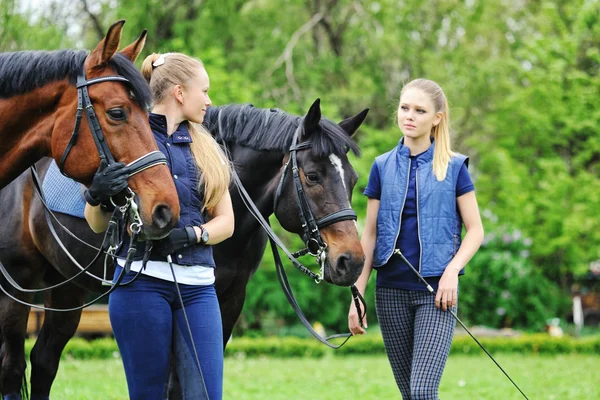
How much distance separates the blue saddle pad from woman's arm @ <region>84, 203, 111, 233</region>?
178cm

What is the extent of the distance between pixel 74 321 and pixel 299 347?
352 inches

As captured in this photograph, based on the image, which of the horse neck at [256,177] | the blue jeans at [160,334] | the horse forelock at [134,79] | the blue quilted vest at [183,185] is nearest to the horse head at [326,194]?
the horse neck at [256,177]

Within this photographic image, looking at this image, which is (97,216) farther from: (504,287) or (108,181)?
(504,287)

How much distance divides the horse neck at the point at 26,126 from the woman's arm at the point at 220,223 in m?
0.82

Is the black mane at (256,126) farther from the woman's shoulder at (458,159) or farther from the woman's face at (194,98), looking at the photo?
the woman's face at (194,98)

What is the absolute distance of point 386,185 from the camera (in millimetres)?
4176

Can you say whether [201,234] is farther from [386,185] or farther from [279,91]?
[279,91]

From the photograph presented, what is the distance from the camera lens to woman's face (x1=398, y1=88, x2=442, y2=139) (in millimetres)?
4133

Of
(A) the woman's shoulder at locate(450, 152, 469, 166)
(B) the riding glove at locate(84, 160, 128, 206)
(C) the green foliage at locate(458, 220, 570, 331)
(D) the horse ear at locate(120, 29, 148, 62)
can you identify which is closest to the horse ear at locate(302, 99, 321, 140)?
(A) the woman's shoulder at locate(450, 152, 469, 166)

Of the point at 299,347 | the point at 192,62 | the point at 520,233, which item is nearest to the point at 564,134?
the point at 520,233

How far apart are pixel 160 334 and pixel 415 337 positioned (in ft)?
4.73

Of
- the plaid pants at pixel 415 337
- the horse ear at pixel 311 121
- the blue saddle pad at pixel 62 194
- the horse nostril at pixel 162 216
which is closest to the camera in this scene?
the horse nostril at pixel 162 216

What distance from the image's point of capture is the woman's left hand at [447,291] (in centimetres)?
385

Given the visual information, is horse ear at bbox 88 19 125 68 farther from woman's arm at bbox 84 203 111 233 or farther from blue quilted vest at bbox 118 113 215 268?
woman's arm at bbox 84 203 111 233
